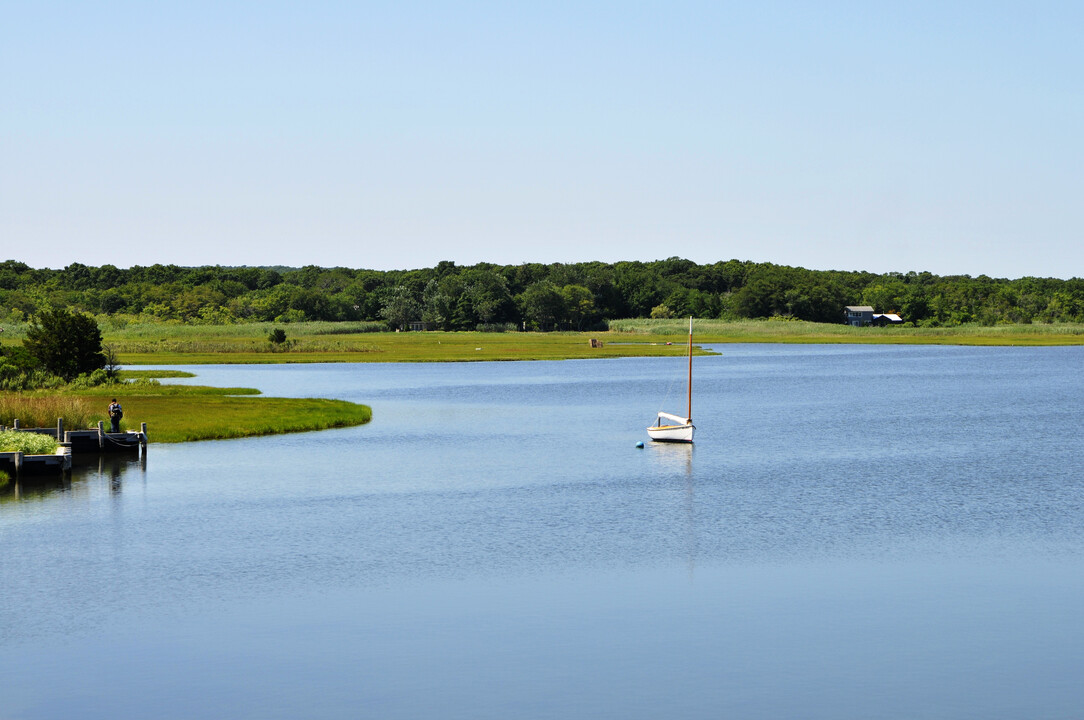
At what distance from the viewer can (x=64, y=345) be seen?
86250mm

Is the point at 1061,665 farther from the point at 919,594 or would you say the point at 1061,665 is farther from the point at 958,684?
the point at 919,594

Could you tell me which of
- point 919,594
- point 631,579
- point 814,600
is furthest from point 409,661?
point 919,594

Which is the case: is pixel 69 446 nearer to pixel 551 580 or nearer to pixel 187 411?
pixel 187 411

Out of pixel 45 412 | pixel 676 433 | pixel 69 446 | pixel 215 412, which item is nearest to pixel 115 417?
pixel 45 412

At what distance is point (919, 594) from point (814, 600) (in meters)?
3.00

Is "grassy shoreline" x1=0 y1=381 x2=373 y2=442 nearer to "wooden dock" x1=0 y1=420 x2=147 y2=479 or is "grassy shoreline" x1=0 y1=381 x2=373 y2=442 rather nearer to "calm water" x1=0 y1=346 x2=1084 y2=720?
"wooden dock" x1=0 y1=420 x2=147 y2=479

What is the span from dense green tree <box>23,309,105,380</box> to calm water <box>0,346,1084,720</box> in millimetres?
29348

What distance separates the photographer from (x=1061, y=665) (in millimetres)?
25312

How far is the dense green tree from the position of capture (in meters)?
85.5

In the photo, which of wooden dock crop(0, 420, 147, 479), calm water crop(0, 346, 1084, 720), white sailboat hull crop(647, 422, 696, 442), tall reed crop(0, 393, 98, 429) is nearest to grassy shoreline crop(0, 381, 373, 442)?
tall reed crop(0, 393, 98, 429)

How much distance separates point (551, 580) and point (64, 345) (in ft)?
212

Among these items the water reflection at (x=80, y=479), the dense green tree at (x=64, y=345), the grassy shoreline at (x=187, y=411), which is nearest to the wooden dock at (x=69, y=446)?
the water reflection at (x=80, y=479)

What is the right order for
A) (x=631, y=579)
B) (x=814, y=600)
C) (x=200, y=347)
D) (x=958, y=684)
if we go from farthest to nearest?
(x=200, y=347) < (x=631, y=579) < (x=814, y=600) < (x=958, y=684)

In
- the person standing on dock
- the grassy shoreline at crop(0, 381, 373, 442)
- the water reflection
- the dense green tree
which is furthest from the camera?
the dense green tree
